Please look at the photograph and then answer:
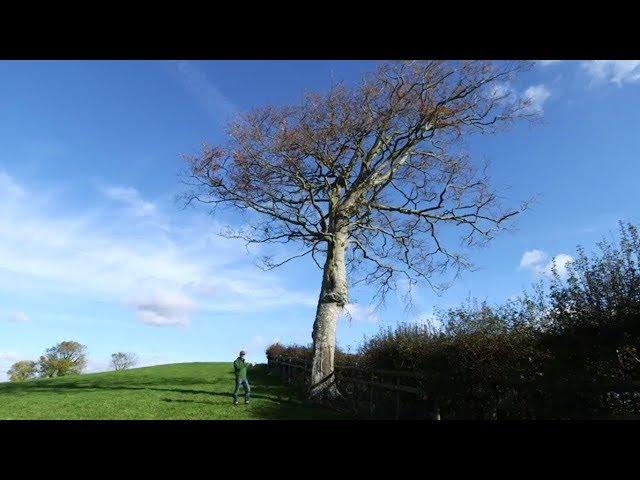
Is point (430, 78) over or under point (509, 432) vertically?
over

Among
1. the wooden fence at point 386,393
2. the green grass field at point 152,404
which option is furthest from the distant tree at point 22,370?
the wooden fence at point 386,393

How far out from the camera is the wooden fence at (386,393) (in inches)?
480

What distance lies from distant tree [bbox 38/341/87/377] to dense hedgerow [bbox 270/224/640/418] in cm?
7414

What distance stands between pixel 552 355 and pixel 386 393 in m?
6.67

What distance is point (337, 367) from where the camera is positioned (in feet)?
63.6

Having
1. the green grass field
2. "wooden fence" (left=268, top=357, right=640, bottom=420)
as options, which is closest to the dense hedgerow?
"wooden fence" (left=268, top=357, right=640, bottom=420)

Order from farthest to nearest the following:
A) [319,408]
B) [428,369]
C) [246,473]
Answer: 1. [319,408]
2. [428,369]
3. [246,473]

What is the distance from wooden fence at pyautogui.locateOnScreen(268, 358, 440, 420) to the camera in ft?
40.0

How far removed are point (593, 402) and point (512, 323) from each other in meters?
3.60

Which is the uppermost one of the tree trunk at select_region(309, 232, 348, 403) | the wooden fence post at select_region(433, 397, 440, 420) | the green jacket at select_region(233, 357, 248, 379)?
the tree trunk at select_region(309, 232, 348, 403)

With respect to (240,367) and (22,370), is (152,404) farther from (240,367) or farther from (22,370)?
(22,370)

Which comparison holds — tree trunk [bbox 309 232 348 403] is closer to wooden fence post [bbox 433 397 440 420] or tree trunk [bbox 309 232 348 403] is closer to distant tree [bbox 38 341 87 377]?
wooden fence post [bbox 433 397 440 420]
